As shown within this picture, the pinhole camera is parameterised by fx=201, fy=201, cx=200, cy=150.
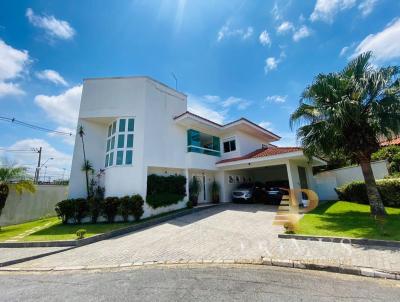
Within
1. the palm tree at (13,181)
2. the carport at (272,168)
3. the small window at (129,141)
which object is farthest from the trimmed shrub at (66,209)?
the carport at (272,168)

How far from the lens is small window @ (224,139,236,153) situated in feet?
62.4

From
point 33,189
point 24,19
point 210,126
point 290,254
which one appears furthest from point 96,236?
point 210,126

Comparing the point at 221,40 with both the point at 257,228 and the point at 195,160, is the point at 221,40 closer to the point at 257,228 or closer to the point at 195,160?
the point at 195,160

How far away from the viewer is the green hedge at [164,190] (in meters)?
13.8

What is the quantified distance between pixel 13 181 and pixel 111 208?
8.00 metres

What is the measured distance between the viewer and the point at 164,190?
14.7 meters

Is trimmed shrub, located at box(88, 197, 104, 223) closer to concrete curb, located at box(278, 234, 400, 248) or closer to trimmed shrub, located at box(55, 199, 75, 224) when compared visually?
trimmed shrub, located at box(55, 199, 75, 224)

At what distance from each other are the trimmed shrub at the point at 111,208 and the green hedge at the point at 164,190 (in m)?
1.92

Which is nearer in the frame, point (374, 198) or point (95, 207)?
point (374, 198)

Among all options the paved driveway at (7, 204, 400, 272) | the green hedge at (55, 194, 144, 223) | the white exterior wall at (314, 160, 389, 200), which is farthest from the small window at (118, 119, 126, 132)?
the white exterior wall at (314, 160, 389, 200)

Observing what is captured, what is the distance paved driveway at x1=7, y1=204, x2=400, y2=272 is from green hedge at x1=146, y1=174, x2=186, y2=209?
3.36m

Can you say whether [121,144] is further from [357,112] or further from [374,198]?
[374,198]

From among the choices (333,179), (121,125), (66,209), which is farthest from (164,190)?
(333,179)

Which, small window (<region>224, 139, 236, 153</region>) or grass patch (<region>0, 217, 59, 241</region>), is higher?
small window (<region>224, 139, 236, 153</region>)
